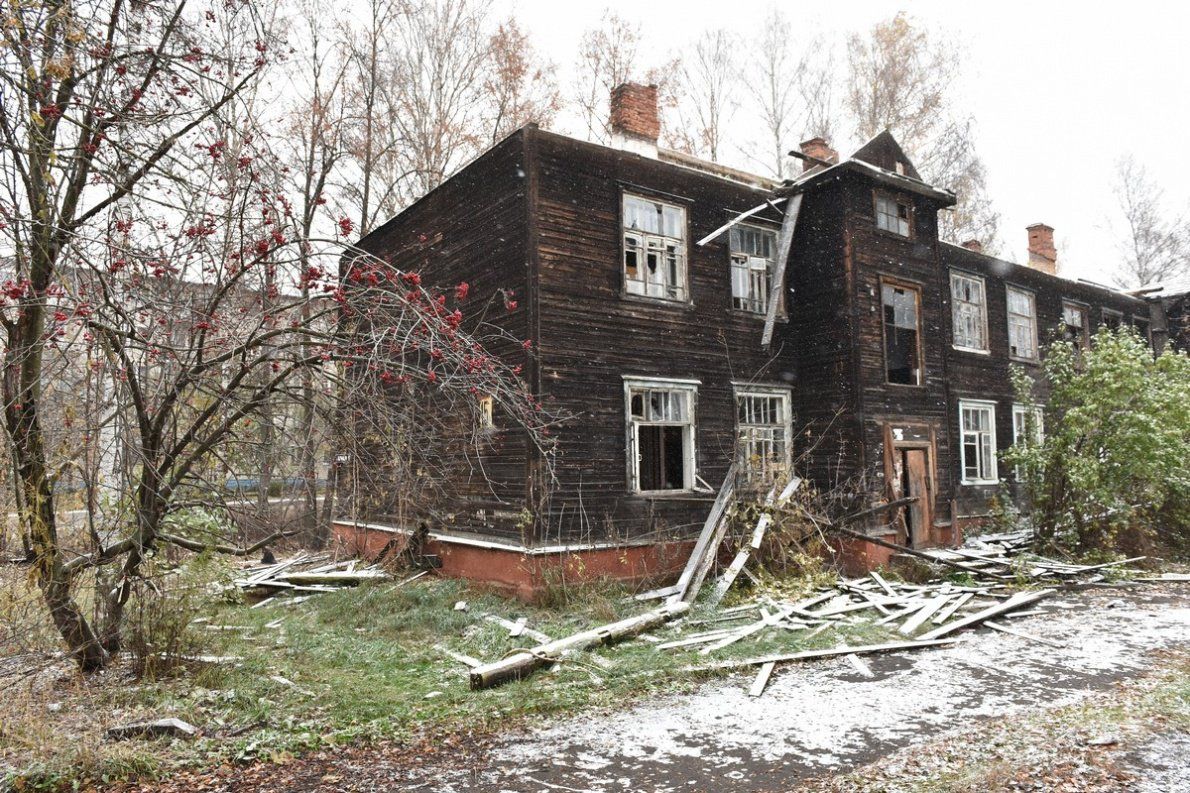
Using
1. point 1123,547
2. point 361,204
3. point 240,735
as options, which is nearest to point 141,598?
point 240,735

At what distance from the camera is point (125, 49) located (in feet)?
20.9

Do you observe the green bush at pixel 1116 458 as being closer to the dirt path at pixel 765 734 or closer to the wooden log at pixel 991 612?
the wooden log at pixel 991 612

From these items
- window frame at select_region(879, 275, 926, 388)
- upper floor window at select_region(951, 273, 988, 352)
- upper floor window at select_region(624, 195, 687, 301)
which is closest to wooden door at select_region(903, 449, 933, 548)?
window frame at select_region(879, 275, 926, 388)

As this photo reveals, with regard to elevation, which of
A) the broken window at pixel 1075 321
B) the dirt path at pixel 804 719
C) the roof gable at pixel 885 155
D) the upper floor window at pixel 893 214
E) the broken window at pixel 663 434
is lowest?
the dirt path at pixel 804 719

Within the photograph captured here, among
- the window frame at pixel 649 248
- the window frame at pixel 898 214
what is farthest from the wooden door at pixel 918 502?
the window frame at pixel 649 248

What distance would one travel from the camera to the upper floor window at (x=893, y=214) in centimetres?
1636

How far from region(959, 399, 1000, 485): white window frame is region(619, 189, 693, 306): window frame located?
965 centimetres

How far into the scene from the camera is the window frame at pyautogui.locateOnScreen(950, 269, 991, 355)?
65.3 ft

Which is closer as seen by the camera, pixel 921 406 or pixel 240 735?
pixel 240 735

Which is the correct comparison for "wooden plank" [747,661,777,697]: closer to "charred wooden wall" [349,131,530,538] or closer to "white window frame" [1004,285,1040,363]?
"charred wooden wall" [349,131,530,538]

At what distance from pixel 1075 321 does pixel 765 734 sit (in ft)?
75.2

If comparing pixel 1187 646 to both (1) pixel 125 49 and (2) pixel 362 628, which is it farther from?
(1) pixel 125 49

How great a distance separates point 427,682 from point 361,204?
802 inches

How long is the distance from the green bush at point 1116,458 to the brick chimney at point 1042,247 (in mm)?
9806
